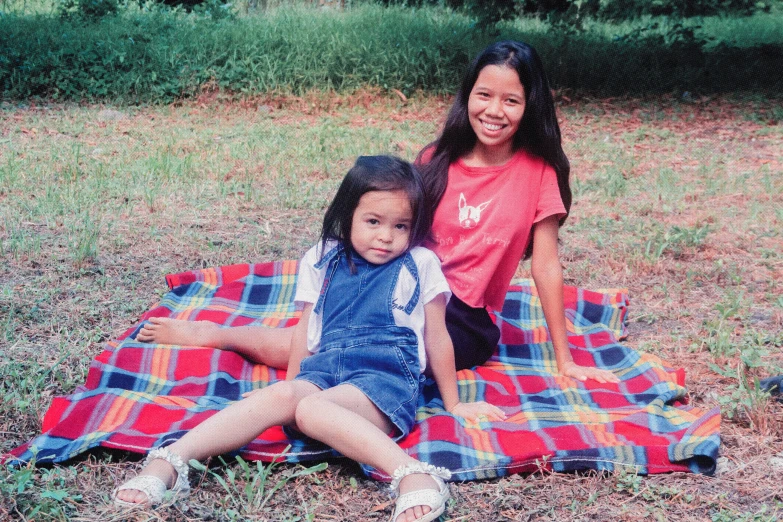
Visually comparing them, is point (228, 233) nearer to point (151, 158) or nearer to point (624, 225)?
point (151, 158)

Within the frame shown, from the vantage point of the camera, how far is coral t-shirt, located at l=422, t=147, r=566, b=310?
3.10 m

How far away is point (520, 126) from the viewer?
309cm

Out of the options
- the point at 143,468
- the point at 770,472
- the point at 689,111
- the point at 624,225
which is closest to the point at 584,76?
the point at 689,111

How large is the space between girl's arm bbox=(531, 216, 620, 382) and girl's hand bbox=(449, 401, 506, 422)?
53 centimetres

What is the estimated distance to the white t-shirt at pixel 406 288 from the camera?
2.76m

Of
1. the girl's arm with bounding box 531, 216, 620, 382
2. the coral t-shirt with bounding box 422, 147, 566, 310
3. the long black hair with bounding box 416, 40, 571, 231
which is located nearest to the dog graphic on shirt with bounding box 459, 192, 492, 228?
the coral t-shirt with bounding box 422, 147, 566, 310

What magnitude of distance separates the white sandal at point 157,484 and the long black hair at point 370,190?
0.91 m

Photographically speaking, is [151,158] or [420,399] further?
[151,158]

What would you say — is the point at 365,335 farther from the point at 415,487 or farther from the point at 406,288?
the point at 415,487

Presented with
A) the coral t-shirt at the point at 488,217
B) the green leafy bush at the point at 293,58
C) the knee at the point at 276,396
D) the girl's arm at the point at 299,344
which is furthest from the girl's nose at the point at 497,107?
the green leafy bush at the point at 293,58

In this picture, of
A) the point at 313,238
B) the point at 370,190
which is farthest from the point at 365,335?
the point at 313,238

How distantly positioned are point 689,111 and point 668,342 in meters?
6.42

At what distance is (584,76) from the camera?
33.2 ft

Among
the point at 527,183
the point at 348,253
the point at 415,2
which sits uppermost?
the point at 415,2
